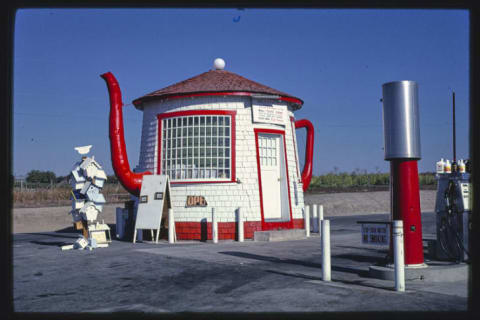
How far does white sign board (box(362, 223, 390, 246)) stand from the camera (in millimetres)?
8266

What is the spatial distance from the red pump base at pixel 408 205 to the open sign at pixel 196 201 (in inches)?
304

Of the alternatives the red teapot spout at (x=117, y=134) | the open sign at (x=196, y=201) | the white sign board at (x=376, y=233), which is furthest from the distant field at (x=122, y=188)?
the white sign board at (x=376, y=233)

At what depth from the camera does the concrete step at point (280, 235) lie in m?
15.6

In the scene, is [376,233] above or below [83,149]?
below

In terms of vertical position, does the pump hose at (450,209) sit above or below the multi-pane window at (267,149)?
below

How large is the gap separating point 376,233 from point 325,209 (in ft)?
82.2

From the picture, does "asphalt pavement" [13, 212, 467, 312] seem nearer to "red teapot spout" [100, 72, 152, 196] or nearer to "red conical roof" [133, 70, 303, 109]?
"red teapot spout" [100, 72, 152, 196]

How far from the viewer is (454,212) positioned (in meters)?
9.86

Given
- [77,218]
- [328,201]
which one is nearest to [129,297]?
[77,218]

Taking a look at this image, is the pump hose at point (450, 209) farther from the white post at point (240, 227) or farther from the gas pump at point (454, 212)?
the white post at point (240, 227)

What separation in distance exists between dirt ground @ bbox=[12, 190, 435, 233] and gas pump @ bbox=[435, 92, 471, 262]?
1850 centimetres

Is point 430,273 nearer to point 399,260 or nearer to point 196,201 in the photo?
point 399,260

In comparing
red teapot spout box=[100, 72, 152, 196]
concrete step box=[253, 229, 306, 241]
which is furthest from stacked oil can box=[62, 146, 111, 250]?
concrete step box=[253, 229, 306, 241]

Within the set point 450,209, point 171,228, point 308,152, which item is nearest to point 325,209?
point 308,152
